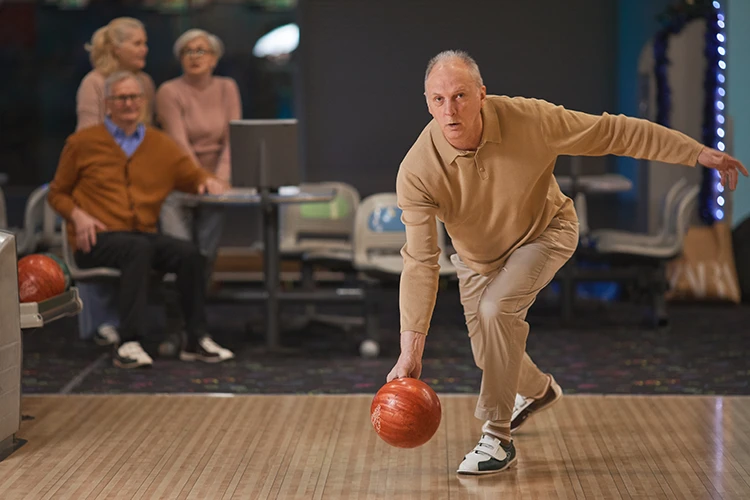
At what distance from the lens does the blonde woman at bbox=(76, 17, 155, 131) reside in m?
6.24

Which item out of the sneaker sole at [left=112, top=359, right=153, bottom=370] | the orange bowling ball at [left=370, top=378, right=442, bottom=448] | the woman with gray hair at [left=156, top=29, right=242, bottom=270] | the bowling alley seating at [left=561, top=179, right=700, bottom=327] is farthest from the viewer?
the bowling alley seating at [left=561, top=179, right=700, bottom=327]

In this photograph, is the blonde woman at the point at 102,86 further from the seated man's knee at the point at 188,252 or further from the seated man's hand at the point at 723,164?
the seated man's hand at the point at 723,164

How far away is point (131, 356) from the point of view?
5.69m

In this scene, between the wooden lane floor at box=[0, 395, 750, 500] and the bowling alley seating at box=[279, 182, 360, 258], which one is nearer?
the wooden lane floor at box=[0, 395, 750, 500]

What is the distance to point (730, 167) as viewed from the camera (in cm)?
355

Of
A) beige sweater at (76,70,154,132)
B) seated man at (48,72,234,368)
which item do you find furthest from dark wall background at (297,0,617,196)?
seated man at (48,72,234,368)

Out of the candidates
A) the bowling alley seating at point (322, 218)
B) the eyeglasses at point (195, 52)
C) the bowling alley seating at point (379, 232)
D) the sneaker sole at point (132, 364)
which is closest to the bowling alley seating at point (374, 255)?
the bowling alley seating at point (379, 232)

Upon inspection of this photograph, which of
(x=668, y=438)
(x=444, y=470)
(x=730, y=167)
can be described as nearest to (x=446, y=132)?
(x=730, y=167)

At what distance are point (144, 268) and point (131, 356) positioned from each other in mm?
452

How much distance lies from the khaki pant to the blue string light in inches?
166

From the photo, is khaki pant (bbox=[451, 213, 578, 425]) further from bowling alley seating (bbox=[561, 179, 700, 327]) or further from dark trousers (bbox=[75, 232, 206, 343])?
bowling alley seating (bbox=[561, 179, 700, 327])

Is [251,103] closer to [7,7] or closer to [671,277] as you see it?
[7,7]

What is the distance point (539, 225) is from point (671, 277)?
421cm

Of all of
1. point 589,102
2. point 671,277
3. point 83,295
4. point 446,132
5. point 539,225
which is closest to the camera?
point 446,132
